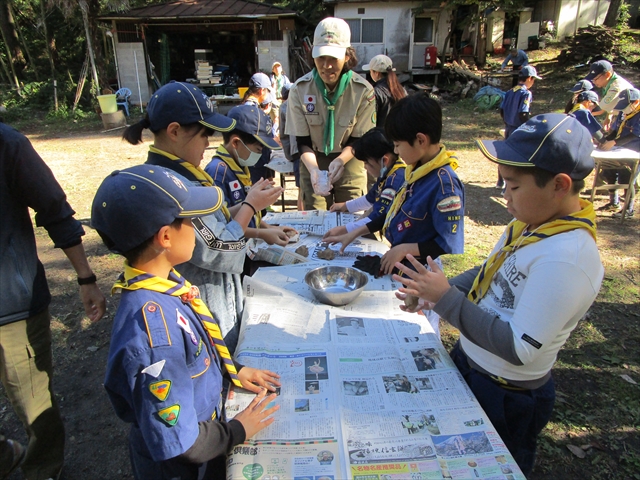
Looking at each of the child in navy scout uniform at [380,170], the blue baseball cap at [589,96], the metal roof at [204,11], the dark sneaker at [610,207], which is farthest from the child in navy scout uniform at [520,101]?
the metal roof at [204,11]

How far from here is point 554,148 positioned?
4.34 feet

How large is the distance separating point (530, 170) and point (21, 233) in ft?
6.84

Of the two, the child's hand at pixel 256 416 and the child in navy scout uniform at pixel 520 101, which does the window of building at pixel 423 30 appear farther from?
the child's hand at pixel 256 416

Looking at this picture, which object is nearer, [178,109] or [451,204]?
[178,109]

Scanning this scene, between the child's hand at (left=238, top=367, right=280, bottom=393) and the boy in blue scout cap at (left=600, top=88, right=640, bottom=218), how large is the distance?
6.40 m

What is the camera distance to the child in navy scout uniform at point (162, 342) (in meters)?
1.13

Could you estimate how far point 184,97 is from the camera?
75.1 inches

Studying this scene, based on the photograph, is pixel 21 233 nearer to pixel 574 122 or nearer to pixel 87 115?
pixel 574 122

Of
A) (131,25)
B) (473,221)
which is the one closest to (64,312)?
(473,221)

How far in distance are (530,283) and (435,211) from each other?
92 cm

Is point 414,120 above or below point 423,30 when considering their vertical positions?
below

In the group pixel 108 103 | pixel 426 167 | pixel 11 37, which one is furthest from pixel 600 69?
pixel 11 37

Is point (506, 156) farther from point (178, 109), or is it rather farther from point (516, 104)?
point (516, 104)

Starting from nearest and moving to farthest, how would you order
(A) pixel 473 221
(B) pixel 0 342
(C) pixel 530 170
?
(C) pixel 530 170 < (B) pixel 0 342 < (A) pixel 473 221
